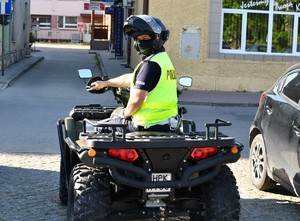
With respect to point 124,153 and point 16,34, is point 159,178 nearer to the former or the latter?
point 124,153

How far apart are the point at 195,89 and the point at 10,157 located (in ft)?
35.6

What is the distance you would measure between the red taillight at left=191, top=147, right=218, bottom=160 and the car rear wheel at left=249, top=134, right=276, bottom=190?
7.19ft

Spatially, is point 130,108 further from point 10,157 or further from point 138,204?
point 10,157

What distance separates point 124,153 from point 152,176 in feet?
0.92

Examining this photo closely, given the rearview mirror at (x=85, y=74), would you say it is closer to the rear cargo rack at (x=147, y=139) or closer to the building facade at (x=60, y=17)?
the rear cargo rack at (x=147, y=139)

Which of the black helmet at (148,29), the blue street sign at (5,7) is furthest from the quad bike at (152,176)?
the blue street sign at (5,7)

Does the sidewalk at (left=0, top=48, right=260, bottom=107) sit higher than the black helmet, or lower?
lower

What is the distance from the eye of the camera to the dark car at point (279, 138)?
19.3 feet

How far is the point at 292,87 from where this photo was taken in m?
6.64

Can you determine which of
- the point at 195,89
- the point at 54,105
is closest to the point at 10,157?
the point at 54,105

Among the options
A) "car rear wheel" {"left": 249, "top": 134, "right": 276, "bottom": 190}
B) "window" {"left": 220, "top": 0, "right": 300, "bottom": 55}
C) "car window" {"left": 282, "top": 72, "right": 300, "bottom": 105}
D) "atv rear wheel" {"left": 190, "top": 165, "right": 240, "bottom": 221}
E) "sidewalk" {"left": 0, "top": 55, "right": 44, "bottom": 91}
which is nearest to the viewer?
"atv rear wheel" {"left": 190, "top": 165, "right": 240, "bottom": 221}

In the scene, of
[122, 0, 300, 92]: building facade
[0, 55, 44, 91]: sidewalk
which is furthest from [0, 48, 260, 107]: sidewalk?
[122, 0, 300, 92]: building facade

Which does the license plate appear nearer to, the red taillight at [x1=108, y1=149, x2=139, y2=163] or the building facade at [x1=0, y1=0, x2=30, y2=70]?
the red taillight at [x1=108, y1=149, x2=139, y2=163]

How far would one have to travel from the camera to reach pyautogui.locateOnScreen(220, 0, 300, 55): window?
62.4 ft
